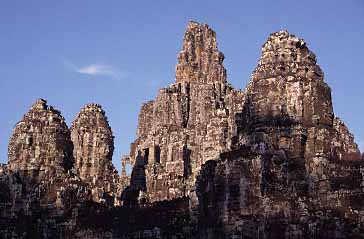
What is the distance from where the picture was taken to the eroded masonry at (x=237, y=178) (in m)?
69.1

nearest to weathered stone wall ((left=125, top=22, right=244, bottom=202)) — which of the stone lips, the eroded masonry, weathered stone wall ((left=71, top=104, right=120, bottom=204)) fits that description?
the eroded masonry

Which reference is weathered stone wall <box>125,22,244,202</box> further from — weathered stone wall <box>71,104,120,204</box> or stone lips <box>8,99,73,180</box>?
stone lips <box>8,99,73,180</box>

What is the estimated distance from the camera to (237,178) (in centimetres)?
7056

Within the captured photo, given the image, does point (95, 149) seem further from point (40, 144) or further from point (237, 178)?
point (237, 178)

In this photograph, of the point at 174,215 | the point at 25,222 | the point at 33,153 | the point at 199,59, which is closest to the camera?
the point at 174,215

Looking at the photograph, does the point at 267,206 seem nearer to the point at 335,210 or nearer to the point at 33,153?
the point at 335,210

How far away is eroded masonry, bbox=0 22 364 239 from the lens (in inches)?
2719

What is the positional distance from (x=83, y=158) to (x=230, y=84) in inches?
2198

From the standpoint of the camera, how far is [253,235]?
2702 inches

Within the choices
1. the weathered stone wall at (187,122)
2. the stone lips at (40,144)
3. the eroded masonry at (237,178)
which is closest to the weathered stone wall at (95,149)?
the eroded masonry at (237,178)

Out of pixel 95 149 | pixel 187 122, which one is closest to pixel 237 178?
pixel 95 149

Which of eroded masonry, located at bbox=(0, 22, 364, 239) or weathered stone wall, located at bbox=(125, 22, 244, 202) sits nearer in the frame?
eroded masonry, located at bbox=(0, 22, 364, 239)

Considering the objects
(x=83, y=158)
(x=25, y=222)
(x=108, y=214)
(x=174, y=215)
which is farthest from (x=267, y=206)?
(x=83, y=158)

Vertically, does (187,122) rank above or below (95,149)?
above
